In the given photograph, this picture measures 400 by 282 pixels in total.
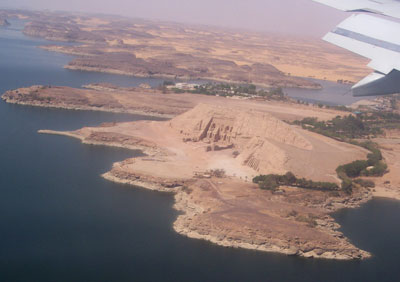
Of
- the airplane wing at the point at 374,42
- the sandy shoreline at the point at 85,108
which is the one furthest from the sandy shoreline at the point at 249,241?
the sandy shoreline at the point at 85,108

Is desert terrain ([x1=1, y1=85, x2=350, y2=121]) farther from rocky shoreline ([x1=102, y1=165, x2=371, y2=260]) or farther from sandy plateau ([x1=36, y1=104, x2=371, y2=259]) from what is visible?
rocky shoreline ([x1=102, y1=165, x2=371, y2=260])

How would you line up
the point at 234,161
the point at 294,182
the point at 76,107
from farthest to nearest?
the point at 76,107 < the point at 234,161 < the point at 294,182

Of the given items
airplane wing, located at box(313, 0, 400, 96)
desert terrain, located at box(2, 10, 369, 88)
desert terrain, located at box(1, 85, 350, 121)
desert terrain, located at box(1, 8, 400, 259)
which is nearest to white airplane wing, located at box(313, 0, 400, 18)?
airplane wing, located at box(313, 0, 400, 96)

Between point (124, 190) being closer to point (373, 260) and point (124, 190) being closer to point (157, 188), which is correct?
point (157, 188)

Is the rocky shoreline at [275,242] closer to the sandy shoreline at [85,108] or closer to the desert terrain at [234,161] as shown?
the desert terrain at [234,161]

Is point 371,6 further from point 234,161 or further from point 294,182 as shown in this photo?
point 234,161

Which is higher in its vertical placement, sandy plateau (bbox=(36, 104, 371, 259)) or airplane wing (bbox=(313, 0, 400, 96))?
airplane wing (bbox=(313, 0, 400, 96))

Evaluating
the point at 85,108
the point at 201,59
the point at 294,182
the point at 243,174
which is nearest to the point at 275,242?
the point at 294,182
